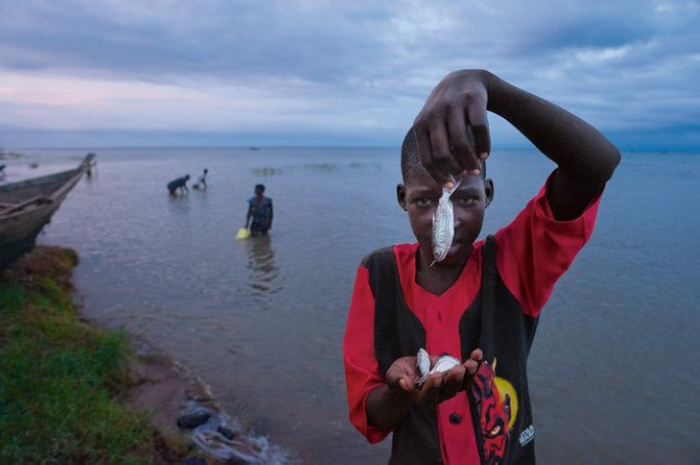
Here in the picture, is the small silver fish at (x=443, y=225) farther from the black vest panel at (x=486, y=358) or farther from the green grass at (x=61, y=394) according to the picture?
the green grass at (x=61, y=394)

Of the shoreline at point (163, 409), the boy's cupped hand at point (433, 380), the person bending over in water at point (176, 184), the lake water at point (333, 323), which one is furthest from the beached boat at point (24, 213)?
the person bending over in water at point (176, 184)

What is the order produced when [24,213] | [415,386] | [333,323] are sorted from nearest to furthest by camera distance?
[415,386] < [24,213] < [333,323]

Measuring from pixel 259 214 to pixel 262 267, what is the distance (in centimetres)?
323

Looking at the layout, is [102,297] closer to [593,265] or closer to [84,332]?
[84,332]

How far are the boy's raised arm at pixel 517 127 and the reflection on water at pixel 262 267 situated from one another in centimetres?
779

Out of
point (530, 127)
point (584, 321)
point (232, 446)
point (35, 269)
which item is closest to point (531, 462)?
point (530, 127)

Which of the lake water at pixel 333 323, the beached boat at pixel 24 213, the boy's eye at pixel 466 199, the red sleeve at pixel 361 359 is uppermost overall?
the boy's eye at pixel 466 199

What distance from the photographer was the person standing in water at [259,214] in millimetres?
13594

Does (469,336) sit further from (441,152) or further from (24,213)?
(24,213)

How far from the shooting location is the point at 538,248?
1677 millimetres

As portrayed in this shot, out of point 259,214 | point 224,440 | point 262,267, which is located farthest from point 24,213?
point 259,214

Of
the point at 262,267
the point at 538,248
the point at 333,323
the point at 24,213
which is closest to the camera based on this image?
the point at 538,248

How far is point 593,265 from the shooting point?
10625 mm

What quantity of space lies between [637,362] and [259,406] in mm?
4713
